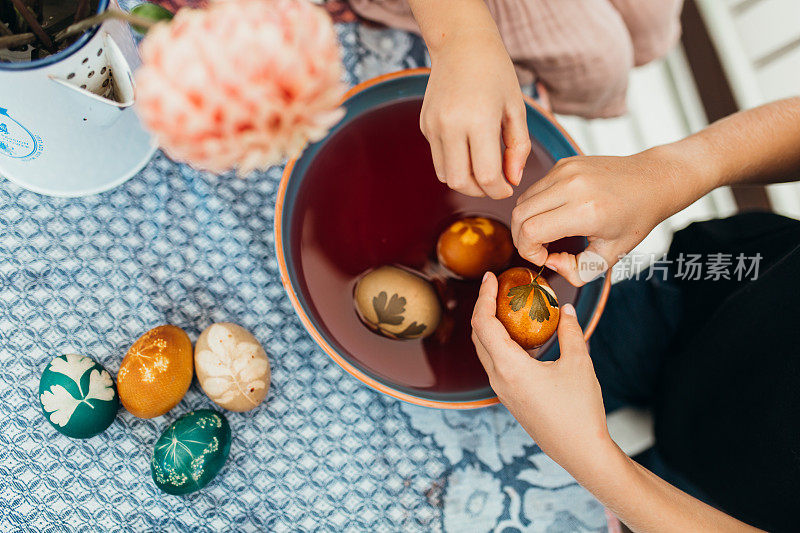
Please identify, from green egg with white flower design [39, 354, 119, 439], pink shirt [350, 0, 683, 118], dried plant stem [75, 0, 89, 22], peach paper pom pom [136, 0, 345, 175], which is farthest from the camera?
pink shirt [350, 0, 683, 118]

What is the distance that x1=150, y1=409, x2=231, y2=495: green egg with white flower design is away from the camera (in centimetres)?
47

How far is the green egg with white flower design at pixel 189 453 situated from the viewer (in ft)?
1.53

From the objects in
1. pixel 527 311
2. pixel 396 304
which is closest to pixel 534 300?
pixel 527 311

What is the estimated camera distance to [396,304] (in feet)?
1.65

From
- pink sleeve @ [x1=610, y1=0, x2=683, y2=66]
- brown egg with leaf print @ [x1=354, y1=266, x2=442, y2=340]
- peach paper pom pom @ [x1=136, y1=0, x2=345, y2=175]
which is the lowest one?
brown egg with leaf print @ [x1=354, y1=266, x2=442, y2=340]

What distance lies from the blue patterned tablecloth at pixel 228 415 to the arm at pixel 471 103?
16 centimetres

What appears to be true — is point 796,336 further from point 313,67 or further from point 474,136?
point 313,67

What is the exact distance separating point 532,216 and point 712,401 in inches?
14.2

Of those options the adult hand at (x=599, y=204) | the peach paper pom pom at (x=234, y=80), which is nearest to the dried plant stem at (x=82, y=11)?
the peach paper pom pom at (x=234, y=80)

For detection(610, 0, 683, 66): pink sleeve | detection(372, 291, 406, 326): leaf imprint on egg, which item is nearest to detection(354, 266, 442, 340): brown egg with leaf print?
detection(372, 291, 406, 326): leaf imprint on egg

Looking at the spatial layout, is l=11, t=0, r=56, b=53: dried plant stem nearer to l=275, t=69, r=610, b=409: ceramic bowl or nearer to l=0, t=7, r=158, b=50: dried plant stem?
l=0, t=7, r=158, b=50: dried plant stem

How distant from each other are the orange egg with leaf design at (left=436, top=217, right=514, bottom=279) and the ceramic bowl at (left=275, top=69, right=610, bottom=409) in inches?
2.1

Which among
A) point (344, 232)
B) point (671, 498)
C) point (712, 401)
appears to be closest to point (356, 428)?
point (344, 232)

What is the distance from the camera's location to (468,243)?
522mm
